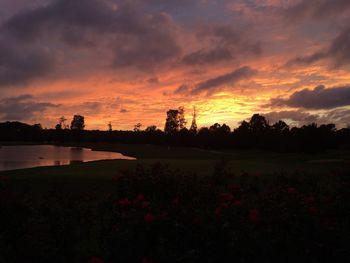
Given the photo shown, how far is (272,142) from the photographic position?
80250 mm

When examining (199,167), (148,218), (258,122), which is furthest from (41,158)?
(258,122)

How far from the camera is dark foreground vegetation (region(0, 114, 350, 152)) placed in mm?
67125

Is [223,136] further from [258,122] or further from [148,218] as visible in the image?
[148,218]

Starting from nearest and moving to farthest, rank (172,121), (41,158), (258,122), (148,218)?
1. (148,218)
2. (41,158)
3. (258,122)
4. (172,121)

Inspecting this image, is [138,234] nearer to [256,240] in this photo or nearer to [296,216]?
[256,240]

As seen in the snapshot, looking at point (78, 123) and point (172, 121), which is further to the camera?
point (78, 123)

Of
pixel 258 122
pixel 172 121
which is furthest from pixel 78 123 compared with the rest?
pixel 258 122

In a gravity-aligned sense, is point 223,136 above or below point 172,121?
below

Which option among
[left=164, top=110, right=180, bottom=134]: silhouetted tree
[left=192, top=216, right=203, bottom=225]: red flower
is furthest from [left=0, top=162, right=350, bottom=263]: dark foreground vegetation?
[left=164, top=110, right=180, bottom=134]: silhouetted tree

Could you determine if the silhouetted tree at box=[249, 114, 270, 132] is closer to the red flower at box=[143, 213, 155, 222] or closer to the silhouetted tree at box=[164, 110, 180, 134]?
the silhouetted tree at box=[164, 110, 180, 134]

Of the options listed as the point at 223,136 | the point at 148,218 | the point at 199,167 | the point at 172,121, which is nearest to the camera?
the point at 148,218

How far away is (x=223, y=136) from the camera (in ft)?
305

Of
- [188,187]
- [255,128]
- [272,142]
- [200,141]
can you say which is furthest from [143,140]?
[188,187]

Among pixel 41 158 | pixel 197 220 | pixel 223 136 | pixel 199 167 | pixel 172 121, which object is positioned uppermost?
pixel 172 121
